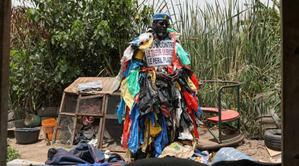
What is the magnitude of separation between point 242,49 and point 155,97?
3211mm

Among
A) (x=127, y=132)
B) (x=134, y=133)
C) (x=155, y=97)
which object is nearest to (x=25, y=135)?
(x=127, y=132)

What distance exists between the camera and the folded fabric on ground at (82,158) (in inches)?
129

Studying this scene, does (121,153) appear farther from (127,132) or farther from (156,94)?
(156,94)

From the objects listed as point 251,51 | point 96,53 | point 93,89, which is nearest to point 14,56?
point 96,53

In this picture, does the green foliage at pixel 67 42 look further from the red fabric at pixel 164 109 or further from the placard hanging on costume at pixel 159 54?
the red fabric at pixel 164 109

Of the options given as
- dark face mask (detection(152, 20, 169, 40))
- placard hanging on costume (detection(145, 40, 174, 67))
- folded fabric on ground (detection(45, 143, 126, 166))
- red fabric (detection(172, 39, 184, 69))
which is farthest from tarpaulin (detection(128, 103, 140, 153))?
dark face mask (detection(152, 20, 169, 40))

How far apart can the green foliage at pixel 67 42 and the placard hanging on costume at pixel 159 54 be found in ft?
6.53

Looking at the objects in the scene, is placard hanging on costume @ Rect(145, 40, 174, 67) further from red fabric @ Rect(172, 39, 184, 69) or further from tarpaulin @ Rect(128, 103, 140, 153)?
tarpaulin @ Rect(128, 103, 140, 153)

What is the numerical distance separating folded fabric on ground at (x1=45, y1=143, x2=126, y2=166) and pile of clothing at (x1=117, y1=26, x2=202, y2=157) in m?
0.35

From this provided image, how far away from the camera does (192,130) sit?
11.4ft

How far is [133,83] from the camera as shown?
3.31 m

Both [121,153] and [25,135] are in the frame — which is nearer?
[121,153]

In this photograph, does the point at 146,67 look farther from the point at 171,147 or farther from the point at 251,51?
the point at 251,51

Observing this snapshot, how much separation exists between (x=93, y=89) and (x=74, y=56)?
1257 millimetres
